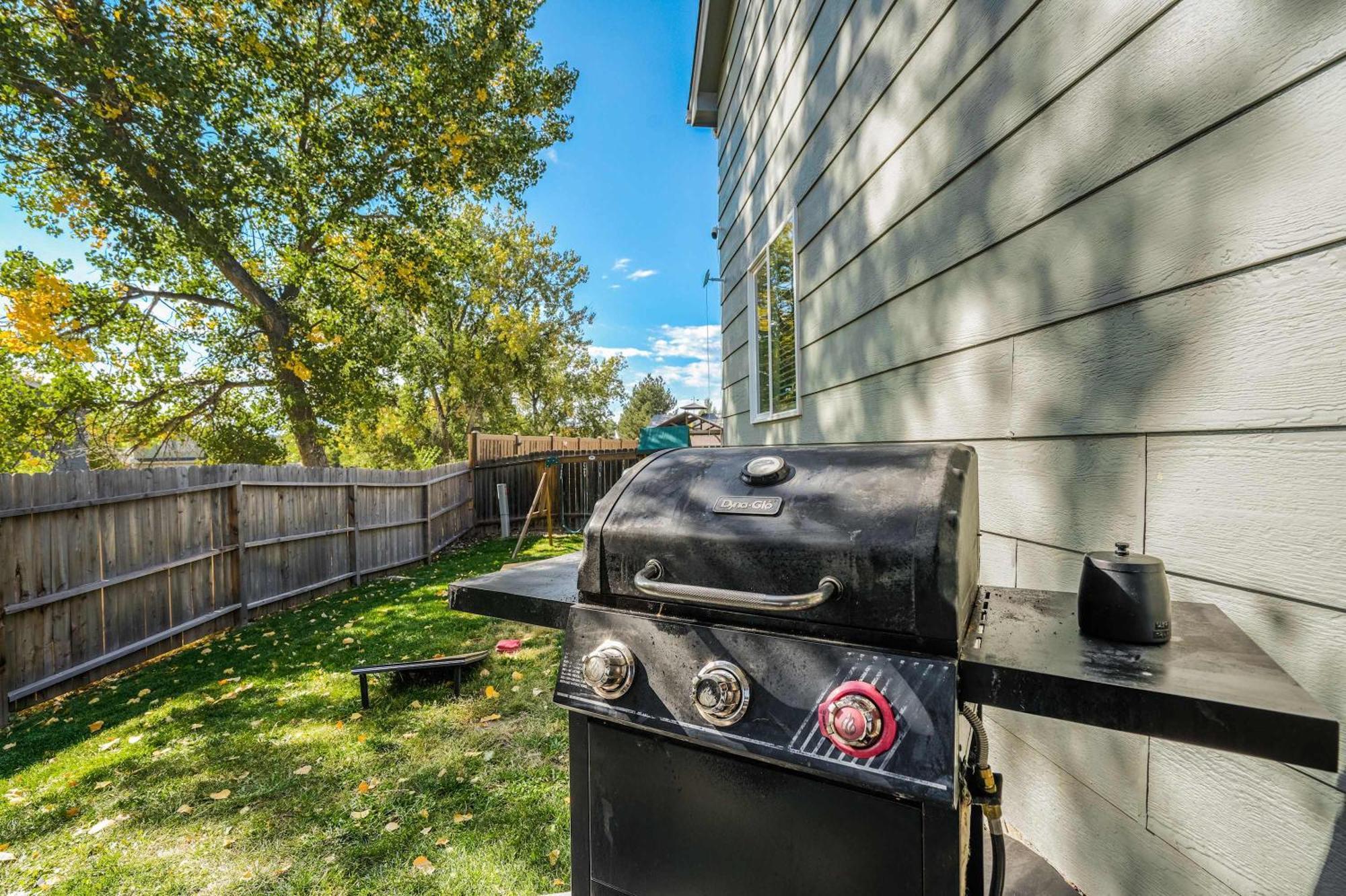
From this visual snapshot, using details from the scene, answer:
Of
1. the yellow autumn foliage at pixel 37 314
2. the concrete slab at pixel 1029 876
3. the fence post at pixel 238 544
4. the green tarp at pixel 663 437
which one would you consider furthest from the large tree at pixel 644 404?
the concrete slab at pixel 1029 876

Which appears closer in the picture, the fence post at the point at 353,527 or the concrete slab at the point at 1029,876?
the concrete slab at the point at 1029,876

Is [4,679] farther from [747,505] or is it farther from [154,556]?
[747,505]

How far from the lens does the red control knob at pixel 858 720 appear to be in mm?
820

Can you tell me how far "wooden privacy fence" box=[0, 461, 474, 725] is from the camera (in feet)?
12.3

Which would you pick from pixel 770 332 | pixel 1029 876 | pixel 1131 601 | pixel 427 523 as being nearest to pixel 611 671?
pixel 1131 601

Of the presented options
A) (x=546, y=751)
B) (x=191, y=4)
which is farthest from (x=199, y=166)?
(x=546, y=751)

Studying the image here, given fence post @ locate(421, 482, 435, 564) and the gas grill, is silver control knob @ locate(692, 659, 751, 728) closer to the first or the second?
the gas grill

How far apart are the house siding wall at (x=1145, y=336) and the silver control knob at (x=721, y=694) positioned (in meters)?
0.90

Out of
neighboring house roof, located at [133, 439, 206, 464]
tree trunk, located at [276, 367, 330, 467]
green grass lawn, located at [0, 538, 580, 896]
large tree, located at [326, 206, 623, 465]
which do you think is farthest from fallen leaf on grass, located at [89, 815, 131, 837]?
large tree, located at [326, 206, 623, 465]

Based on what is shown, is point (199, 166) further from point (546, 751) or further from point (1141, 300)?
point (1141, 300)

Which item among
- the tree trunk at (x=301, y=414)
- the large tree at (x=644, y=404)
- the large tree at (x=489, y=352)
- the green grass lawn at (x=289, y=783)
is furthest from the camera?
the large tree at (x=644, y=404)

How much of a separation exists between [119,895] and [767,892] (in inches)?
100

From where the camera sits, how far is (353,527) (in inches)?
287

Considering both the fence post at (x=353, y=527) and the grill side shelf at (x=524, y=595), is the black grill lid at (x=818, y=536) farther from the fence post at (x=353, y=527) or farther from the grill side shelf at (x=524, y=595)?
the fence post at (x=353, y=527)
